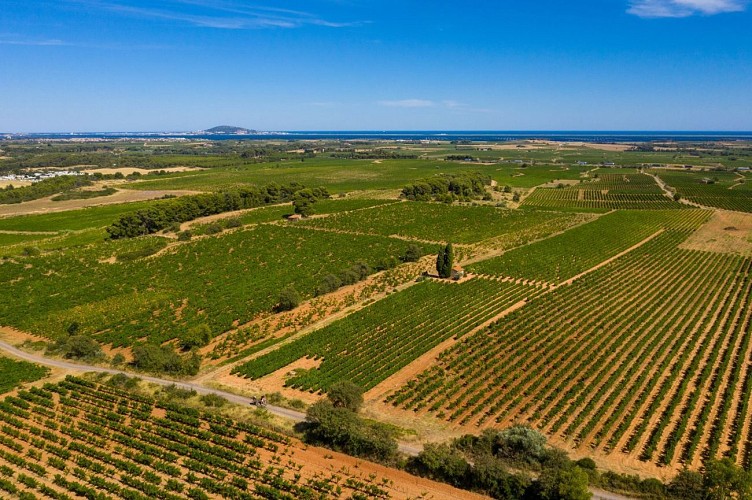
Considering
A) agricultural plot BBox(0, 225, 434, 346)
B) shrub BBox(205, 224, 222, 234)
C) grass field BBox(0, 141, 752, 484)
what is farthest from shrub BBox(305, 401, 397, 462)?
shrub BBox(205, 224, 222, 234)

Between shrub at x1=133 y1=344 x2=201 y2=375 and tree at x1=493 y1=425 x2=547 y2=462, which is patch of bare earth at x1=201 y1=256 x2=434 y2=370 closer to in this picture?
shrub at x1=133 y1=344 x2=201 y2=375

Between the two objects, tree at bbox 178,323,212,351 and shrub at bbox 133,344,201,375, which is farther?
tree at bbox 178,323,212,351

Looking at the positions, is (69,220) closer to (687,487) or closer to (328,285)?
(328,285)

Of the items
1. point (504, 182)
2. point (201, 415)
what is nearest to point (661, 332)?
point (201, 415)

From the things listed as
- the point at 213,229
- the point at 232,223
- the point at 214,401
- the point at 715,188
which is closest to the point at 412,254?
the point at 214,401

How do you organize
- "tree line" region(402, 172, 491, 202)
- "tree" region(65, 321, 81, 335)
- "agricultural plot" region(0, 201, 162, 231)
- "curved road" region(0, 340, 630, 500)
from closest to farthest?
"curved road" region(0, 340, 630, 500), "tree" region(65, 321, 81, 335), "agricultural plot" region(0, 201, 162, 231), "tree line" region(402, 172, 491, 202)

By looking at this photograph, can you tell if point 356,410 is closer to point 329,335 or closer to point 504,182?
point 329,335

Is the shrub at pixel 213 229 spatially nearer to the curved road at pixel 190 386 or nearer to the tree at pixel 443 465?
the curved road at pixel 190 386
